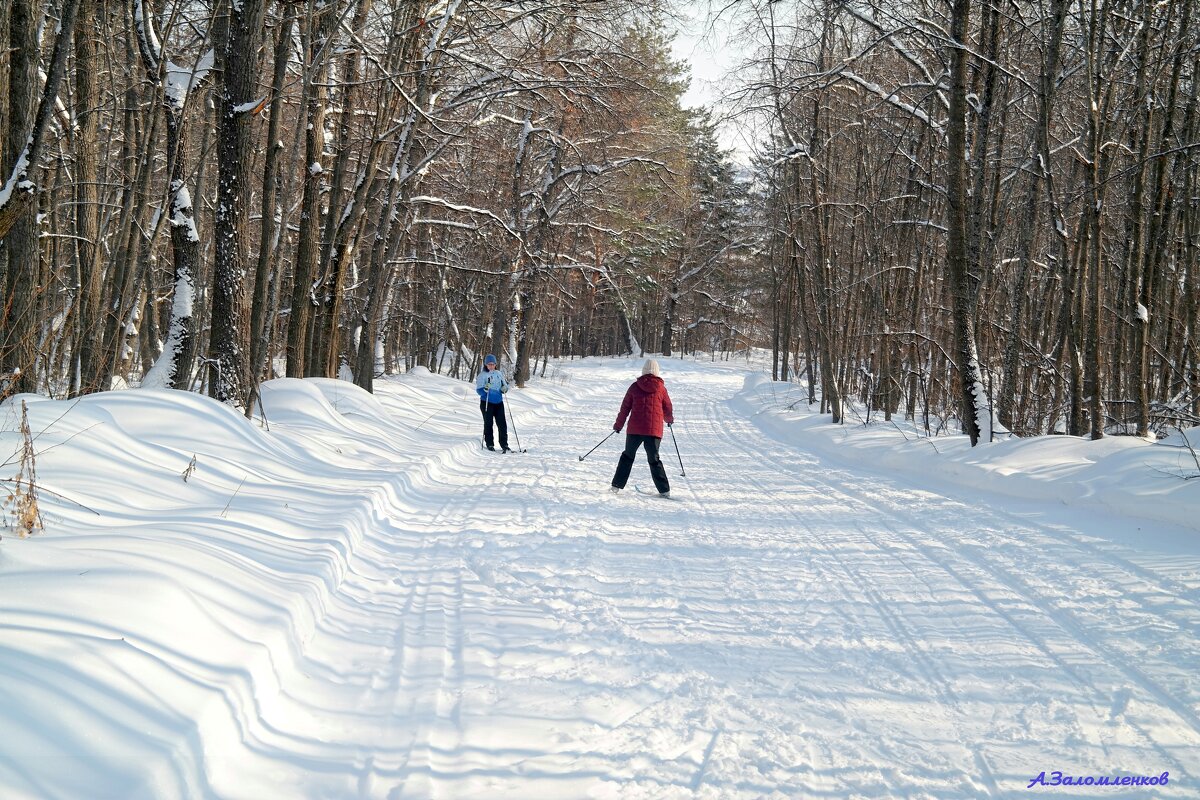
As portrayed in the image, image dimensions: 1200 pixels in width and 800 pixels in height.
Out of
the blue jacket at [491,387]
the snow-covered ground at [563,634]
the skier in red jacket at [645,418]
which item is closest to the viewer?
the snow-covered ground at [563,634]

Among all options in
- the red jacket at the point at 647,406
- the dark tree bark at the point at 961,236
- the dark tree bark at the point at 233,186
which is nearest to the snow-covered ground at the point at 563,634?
the red jacket at the point at 647,406

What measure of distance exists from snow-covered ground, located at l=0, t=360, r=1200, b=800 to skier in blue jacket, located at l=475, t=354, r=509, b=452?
4.55m

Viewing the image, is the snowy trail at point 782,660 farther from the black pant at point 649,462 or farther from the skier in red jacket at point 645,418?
the skier in red jacket at point 645,418

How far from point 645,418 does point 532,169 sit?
20.3 m

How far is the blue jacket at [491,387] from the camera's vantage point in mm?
13820

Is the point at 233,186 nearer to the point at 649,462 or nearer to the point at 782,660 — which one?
the point at 649,462

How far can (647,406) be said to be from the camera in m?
10.8

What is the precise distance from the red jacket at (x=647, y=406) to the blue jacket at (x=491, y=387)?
3.57 meters

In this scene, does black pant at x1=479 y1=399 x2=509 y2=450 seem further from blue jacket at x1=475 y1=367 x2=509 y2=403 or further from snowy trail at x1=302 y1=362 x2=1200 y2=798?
snowy trail at x1=302 y1=362 x2=1200 y2=798

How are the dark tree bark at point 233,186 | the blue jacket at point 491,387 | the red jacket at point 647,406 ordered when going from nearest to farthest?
the dark tree bark at point 233,186
the red jacket at point 647,406
the blue jacket at point 491,387

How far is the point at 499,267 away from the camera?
27156 mm

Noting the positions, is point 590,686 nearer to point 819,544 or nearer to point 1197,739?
point 1197,739

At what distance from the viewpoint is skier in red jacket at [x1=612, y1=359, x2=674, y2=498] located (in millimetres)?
10266

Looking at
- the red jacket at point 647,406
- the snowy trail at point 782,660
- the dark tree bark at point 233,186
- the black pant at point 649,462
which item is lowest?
the snowy trail at point 782,660
